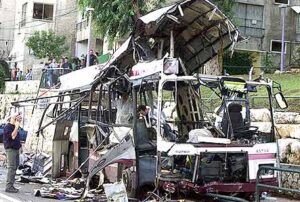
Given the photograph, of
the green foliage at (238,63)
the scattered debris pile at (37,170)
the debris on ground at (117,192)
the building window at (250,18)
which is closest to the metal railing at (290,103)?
the scattered debris pile at (37,170)

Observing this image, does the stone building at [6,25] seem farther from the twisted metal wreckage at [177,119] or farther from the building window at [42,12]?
the twisted metal wreckage at [177,119]

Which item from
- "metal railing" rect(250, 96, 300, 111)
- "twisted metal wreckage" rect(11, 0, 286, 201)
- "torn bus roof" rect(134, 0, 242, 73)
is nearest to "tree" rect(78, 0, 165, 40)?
"metal railing" rect(250, 96, 300, 111)

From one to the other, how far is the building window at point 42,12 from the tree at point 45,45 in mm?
5914

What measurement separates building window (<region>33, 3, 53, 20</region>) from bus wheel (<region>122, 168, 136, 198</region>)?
143 ft

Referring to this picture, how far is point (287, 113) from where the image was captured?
1683cm

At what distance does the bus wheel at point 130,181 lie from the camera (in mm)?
11317

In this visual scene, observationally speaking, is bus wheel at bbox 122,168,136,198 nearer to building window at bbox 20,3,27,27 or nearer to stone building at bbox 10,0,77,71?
stone building at bbox 10,0,77,71

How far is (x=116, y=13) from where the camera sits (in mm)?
28516

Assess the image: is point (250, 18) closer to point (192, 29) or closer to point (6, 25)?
point (192, 29)

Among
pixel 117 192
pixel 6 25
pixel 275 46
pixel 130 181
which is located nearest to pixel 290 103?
pixel 130 181

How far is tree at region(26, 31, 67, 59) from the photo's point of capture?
154ft

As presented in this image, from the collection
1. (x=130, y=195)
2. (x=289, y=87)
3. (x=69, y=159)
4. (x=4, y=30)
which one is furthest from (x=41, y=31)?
(x=130, y=195)

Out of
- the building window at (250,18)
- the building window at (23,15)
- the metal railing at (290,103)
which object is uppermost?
the building window at (23,15)

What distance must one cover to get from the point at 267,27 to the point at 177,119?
101 ft
